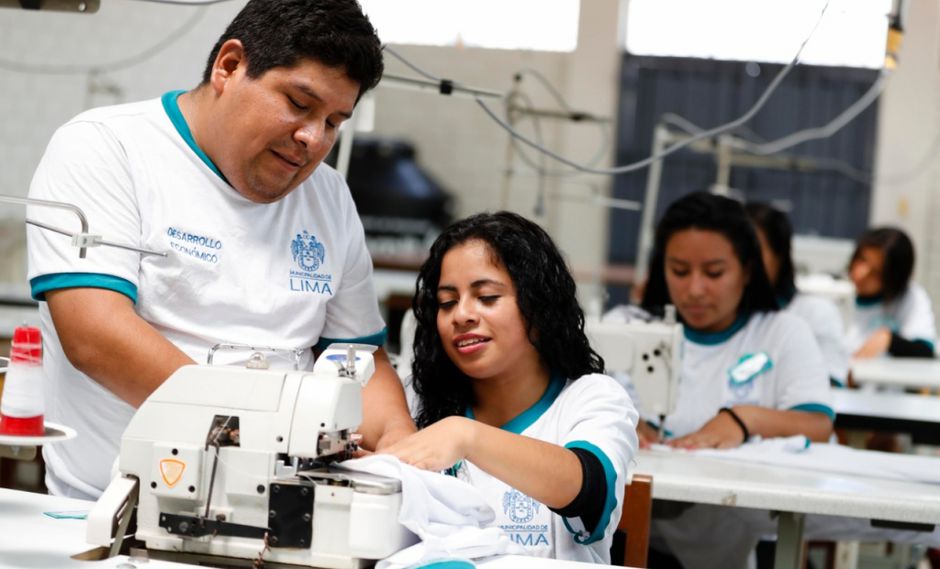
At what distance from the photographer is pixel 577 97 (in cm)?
831

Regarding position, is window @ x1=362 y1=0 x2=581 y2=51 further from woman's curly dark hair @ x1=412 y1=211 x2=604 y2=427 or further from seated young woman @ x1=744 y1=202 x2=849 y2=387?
woman's curly dark hair @ x1=412 y1=211 x2=604 y2=427

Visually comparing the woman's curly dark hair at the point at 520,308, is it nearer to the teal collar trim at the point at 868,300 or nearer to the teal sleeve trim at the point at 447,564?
the teal sleeve trim at the point at 447,564

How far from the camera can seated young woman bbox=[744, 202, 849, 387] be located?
120 inches

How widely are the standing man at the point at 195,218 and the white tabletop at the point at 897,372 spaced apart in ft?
10.1

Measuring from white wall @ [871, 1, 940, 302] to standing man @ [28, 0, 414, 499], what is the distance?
7.09 meters

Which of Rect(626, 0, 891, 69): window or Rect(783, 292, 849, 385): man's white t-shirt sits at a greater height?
Rect(626, 0, 891, 69): window

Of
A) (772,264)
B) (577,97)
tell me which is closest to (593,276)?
(577,97)

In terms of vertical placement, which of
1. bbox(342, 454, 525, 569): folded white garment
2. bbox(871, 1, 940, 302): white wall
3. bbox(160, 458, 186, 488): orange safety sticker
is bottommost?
bbox(342, 454, 525, 569): folded white garment

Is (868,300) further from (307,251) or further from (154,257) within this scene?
(154,257)

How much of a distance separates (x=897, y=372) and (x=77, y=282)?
12.2ft

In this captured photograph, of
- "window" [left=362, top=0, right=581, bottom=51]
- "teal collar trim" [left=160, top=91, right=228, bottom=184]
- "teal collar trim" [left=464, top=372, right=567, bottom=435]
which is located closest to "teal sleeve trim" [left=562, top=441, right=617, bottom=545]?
"teal collar trim" [left=464, top=372, right=567, bottom=435]

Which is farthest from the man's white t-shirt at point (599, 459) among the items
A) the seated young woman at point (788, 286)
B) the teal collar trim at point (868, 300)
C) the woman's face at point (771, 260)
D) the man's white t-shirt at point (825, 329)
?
the teal collar trim at point (868, 300)

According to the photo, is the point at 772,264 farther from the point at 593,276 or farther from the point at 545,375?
the point at 593,276

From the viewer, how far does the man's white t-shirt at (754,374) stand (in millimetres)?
2492
